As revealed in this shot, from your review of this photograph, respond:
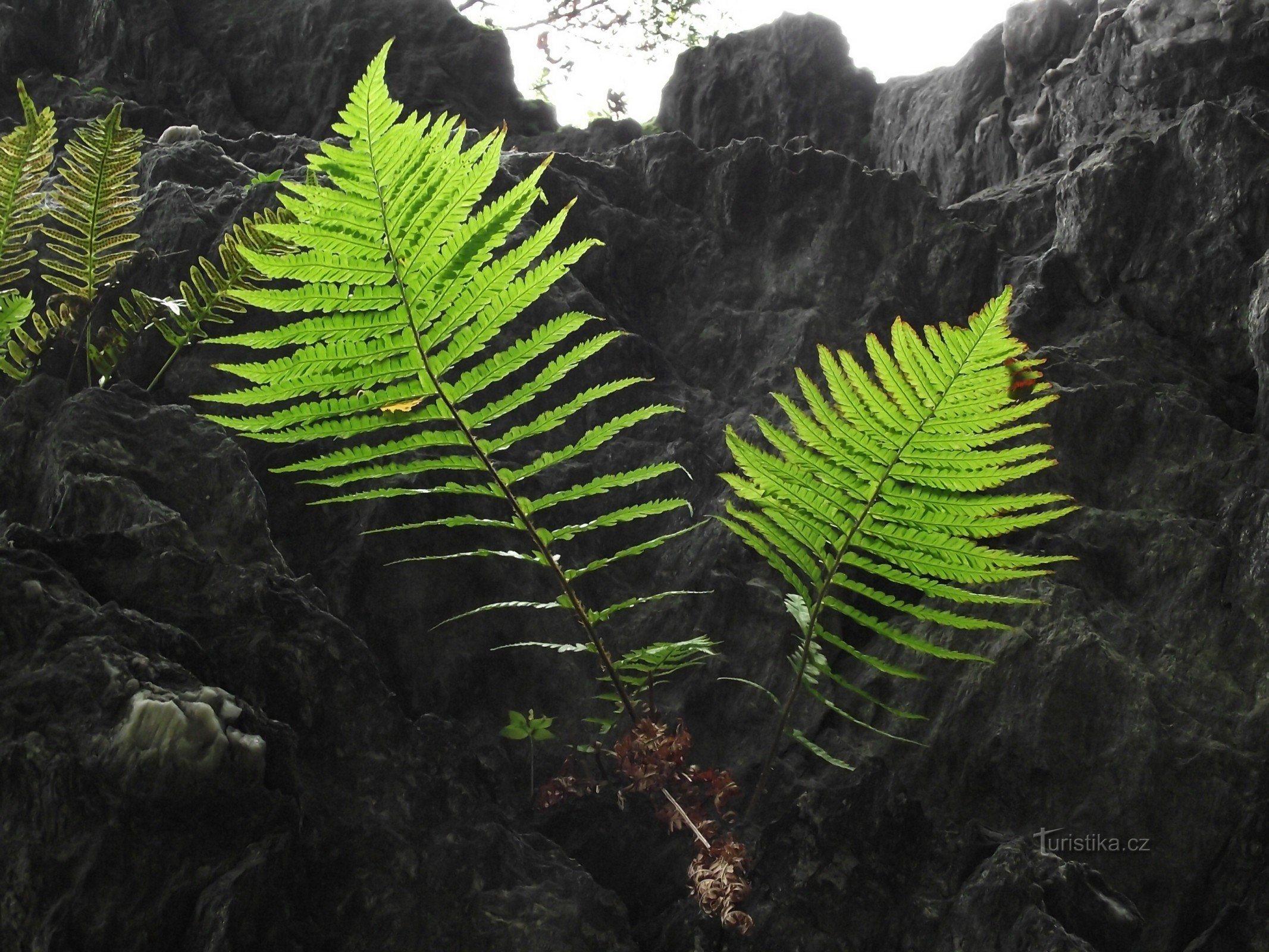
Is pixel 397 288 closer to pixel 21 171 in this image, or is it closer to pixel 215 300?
pixel 215 300

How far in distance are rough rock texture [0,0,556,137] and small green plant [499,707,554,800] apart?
427 centimetres

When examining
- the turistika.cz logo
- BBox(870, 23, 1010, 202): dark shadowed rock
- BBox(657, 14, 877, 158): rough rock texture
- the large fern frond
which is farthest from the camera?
BBox(657, 14, 877, 158): rough rock texture

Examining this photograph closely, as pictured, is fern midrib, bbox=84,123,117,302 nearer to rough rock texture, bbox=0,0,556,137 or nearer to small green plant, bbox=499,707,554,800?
small green plant, bbox=499,707,554,800

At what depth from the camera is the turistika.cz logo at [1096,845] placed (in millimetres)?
2266

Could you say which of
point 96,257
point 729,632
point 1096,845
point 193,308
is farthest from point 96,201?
point 1096,845

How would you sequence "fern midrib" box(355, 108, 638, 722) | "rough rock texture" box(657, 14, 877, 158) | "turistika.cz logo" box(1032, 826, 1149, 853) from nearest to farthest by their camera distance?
1. "fern midrib" box(355, 108, 638, 722)
2. "turistika.cz logo" box(1032, 826, 1149, 853)
3. "rough rock texture" box(657, 14, 877, 158)

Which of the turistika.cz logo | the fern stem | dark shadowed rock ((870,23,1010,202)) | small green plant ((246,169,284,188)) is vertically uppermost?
dark shadowed rock ((870,23,1010,202))

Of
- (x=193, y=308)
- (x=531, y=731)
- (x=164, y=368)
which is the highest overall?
(x=193, y=308)

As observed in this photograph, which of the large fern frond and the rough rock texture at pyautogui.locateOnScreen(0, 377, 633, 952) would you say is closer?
the rough rock texture at pyautogui.locateOnScreen(0, 377, 633, 952)

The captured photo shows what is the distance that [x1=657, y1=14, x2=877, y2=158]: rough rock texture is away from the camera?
223 inches

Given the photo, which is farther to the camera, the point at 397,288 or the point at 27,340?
the point at 27,340

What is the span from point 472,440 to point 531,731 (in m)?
0.86

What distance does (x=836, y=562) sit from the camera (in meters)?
2.12

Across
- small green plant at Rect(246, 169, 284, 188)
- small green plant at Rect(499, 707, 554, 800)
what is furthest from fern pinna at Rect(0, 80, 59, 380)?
small green plant at Rect(499, 707, 554, 800)
